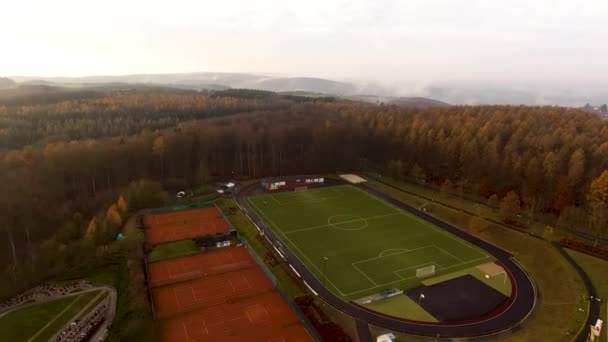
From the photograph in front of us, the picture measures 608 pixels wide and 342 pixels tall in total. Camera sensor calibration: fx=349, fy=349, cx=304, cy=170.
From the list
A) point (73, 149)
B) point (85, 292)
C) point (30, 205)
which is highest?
point (73, 149)

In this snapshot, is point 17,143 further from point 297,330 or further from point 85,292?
point 297,330

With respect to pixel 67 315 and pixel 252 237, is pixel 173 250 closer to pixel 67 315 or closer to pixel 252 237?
pixel 252 237

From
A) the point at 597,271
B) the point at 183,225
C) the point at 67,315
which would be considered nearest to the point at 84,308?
the point at 67,315

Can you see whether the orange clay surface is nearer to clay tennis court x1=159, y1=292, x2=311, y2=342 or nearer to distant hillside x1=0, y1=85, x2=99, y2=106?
clay tennis court x1=159, y1=292, x2=311, y2=342

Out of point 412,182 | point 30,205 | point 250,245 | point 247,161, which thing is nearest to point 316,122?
point 247,161

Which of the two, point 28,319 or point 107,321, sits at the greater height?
point 107,321

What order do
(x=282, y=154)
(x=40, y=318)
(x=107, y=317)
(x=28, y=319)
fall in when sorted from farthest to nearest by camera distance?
1. (x=282, y=154)
2. (x=107, y=317)
3. (x=40, y=318)
4. (x=28, y=319)
